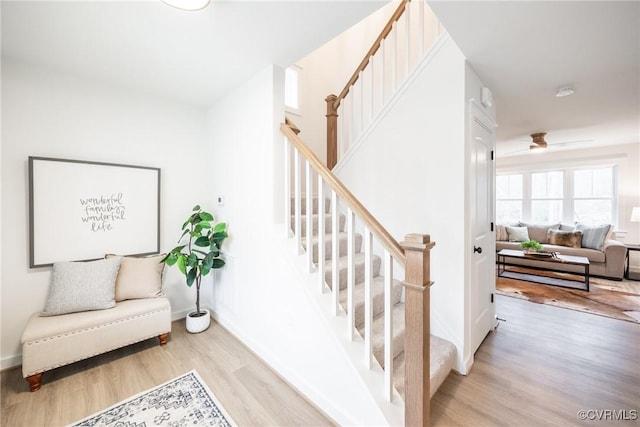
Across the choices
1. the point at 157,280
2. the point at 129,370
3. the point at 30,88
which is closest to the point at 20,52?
the point at 30,88

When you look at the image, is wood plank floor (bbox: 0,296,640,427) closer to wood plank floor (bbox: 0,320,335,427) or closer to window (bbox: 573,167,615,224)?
wood plank floor (bbox: 0,320,335,427)

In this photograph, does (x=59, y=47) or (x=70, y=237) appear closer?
(x=59, y=47)

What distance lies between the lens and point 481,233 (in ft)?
7.97

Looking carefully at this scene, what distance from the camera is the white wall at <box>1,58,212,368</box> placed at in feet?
6.96

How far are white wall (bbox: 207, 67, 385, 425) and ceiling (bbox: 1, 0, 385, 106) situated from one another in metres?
0.34

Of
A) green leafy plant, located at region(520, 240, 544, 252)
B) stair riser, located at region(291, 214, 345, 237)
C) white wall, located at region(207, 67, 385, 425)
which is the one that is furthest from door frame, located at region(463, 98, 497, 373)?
green leafy plant, located at region(520, 240, 544, 252)

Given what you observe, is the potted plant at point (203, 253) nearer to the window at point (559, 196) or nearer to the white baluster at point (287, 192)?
the white baluster at point (287, 192)

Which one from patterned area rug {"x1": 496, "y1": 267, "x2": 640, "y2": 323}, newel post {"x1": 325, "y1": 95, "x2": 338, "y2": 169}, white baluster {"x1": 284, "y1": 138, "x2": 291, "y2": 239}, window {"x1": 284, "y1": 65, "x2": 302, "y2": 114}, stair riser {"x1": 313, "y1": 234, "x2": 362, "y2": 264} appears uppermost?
window {"x1": 284, "y1": 65, "x2": 302, "y2": 114}

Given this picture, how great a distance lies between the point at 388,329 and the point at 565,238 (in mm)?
5802

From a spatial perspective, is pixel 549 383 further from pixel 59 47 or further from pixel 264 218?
pixel 59 47

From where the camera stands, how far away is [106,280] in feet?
7.48

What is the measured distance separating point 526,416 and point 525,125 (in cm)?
363

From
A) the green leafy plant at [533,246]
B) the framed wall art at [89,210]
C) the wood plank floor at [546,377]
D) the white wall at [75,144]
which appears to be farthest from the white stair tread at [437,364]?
the green leafy plant at [533,246]

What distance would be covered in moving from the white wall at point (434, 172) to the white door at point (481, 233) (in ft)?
0.62
